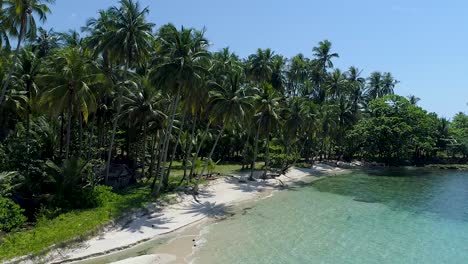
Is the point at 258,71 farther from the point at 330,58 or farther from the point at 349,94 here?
the point at 349,94

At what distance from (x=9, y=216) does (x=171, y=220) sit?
11.5 meters

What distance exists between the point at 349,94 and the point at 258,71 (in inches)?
1610

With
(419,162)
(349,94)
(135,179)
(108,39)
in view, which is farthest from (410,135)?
(108,39)

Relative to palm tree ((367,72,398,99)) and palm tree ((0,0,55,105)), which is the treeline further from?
Result: palm tree ((367,72,398,99))

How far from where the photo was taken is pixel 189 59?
117 feet

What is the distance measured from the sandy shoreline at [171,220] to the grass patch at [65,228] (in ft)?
2.48

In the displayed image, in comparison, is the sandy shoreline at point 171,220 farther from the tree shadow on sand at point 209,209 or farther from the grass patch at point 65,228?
the grass patch at point 65,228

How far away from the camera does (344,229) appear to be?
32.2 metres

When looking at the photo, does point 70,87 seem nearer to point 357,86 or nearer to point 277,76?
point 277,76

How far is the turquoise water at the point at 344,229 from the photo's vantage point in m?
25.7

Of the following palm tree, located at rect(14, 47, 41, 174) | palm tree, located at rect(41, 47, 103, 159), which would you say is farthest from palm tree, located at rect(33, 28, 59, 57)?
palm tree, located at rect(41, 47, 103, 159)

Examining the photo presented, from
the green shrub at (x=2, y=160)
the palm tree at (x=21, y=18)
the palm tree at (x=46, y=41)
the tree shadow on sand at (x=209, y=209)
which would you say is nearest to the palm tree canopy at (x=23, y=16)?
the palm tree at (x=21, y=18)

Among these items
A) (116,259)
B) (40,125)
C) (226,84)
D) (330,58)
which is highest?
(330,58)

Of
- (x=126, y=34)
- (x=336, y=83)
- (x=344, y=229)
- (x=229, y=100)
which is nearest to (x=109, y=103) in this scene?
(x=126, y=34)
